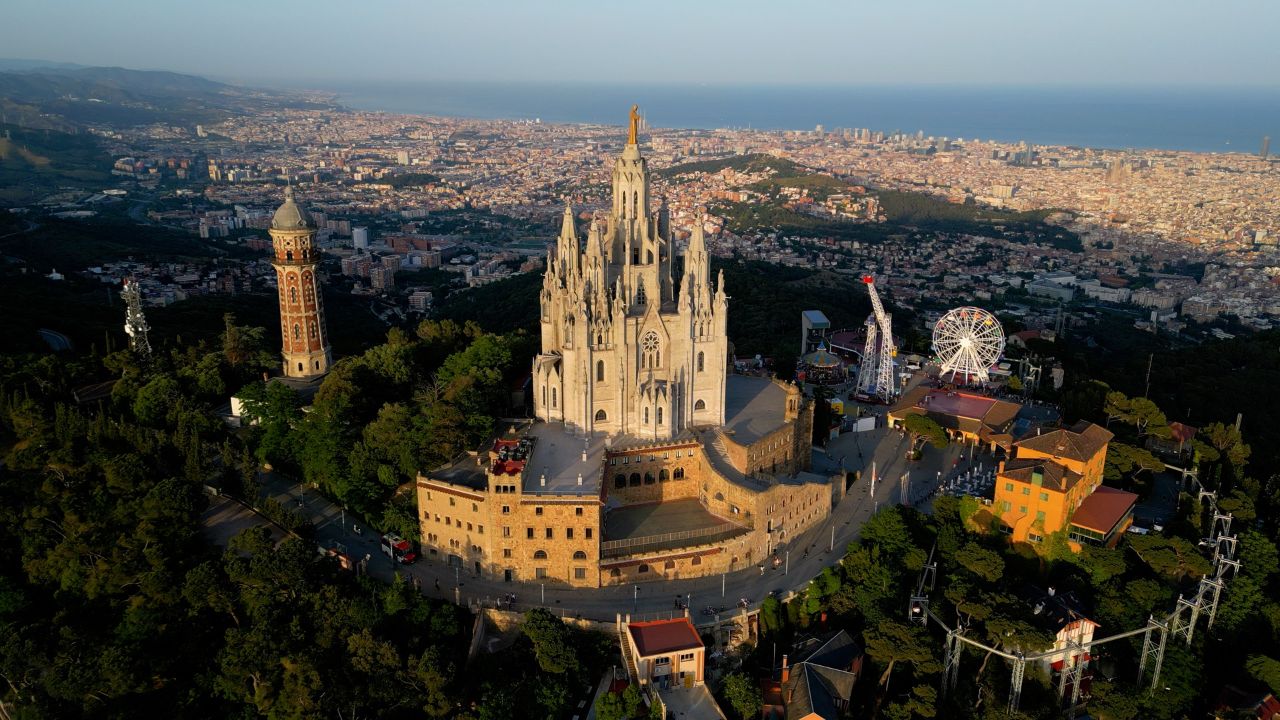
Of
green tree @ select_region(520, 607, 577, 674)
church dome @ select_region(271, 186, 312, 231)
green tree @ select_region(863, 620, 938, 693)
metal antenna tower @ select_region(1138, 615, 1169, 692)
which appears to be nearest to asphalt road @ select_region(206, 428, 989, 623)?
green tree @ select_region(520, 607, 577, 674)

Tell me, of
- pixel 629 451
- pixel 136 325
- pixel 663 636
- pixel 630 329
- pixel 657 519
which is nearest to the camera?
pixel 663 636

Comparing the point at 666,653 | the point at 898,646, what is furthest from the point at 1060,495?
the point at 666,653

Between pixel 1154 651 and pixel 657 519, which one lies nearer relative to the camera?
pixel 1154 651

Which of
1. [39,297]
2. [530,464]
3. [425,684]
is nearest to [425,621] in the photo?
[425,684]

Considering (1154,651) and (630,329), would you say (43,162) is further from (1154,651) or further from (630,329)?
(1154,651)

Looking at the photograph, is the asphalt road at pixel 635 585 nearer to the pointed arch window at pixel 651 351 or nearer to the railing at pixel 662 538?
the railing at pixel 662 538

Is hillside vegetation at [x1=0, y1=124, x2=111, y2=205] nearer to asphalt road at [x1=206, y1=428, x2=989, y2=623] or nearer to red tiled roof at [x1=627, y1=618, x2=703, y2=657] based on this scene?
asphalt road at [x1=206, y1=428, x2=989, y2=623]

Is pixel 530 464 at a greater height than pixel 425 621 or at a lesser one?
greater

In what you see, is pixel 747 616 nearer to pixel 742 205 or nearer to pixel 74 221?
pixel 74 221
